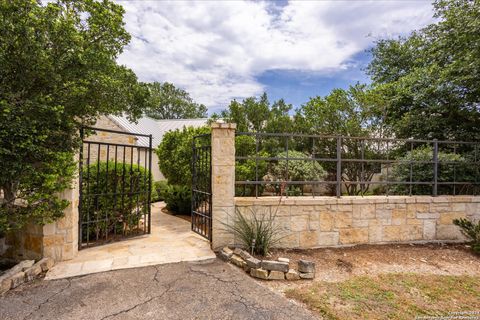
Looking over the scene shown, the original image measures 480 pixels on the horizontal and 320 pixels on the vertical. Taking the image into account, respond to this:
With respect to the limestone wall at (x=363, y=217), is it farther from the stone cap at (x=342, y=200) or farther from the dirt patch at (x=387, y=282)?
the dirt patch at (x=387, y=282)

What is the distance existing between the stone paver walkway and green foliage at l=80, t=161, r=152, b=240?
0.47 meters

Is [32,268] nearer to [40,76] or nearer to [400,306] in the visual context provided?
[40,76]

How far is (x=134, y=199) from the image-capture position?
495 cm

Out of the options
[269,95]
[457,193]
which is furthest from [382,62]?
[457,193]

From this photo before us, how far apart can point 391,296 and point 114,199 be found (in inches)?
168

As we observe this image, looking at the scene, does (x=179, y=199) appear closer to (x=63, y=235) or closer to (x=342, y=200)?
(x=63, y=235)

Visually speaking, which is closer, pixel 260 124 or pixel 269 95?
pixel 260 124

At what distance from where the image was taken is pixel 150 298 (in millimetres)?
2654

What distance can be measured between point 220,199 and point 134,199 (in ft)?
6.72

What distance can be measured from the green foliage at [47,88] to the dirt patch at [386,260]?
9.96 feet

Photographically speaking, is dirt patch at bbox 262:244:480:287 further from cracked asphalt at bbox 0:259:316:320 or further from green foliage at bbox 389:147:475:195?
green foliage at bbox 389:147:475:195

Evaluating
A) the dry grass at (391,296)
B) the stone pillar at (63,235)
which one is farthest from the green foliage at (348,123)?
the stone pillar at (63,235)

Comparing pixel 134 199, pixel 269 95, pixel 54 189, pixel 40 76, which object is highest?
pixel 269 95

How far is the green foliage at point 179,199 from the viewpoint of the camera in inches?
277
